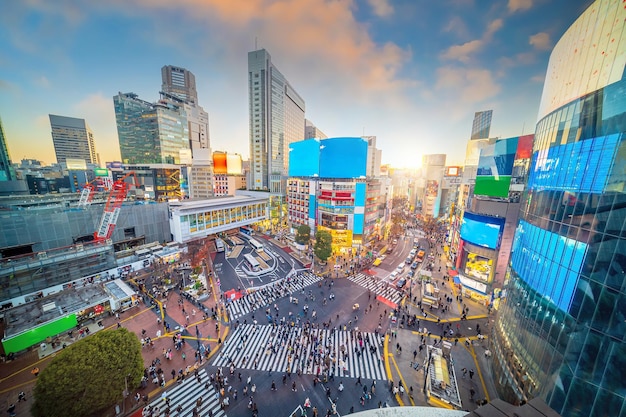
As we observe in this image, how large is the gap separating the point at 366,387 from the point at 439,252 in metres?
45.4

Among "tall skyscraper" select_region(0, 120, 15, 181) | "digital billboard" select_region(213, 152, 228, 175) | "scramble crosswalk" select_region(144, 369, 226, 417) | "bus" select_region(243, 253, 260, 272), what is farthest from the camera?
"digital billboard" select_region(213, 152, 228, 175)

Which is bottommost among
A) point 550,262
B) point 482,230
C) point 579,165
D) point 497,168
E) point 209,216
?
point 209,216

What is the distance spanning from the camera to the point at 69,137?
6181 inches

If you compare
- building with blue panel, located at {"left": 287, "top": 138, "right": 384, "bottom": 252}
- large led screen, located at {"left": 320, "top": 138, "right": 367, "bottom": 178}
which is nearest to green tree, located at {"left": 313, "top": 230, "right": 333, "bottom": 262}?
building with blue panel, located at {"left": 287, "top": 138, "right": 384, "bottom": 252}

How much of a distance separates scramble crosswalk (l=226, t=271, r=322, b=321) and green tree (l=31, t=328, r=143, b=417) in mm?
12439

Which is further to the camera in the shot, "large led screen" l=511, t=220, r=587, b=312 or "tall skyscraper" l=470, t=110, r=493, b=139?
"tall skyscraper" l=470, t=110, r=493, b=139

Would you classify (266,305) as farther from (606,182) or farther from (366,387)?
(606,182)

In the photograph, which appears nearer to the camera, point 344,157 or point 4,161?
point 344,157

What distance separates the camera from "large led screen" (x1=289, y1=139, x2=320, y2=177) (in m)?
57.2

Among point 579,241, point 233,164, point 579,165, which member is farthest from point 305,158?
point 579,241

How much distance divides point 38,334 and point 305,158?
54.6 metres

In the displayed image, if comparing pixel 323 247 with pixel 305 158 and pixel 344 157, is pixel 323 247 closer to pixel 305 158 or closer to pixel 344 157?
pixel 344 157

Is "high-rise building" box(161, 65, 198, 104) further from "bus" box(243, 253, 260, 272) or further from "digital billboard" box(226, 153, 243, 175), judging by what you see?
"bus" box(243, 253, 260, 272)

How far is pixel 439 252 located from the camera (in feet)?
175
